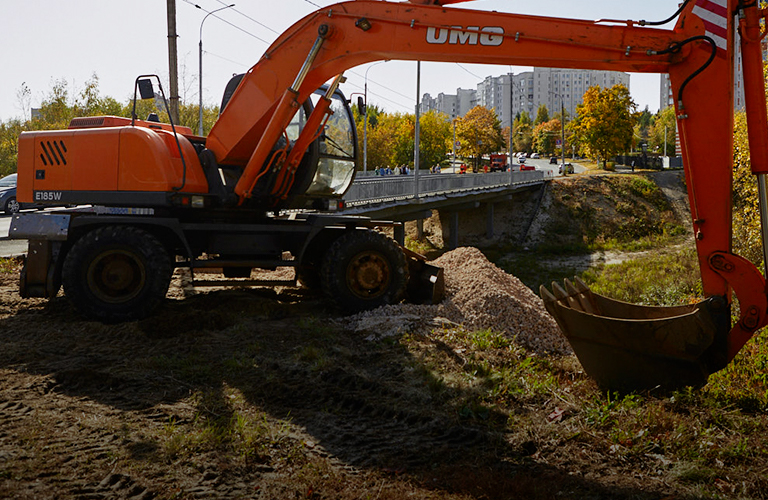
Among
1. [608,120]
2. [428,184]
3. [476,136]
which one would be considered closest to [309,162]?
[428,184]

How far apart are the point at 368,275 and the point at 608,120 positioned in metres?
52.6

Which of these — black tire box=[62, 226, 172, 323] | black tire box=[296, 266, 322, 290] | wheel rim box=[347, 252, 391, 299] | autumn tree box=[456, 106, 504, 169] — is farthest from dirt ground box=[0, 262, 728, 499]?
autumn tree box=[456, 106, 504, 169]

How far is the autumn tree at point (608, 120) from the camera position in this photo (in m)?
56.8

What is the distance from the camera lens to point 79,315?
889 centimetres

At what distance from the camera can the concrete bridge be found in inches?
807

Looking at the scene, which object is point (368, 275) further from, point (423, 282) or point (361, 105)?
point (361, 105)

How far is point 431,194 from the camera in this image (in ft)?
91.0

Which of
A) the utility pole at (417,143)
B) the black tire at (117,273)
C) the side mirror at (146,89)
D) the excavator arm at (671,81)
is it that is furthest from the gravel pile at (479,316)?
the utility pole at (417,143)

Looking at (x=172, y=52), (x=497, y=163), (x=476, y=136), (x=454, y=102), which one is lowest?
(x=172, y=52)

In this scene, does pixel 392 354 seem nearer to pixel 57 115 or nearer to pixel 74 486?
pixel 74 486

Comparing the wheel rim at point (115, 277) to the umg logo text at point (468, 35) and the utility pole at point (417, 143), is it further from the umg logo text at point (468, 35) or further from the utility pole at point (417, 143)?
the utility pole at point (417, 143)

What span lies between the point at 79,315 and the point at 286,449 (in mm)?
5294

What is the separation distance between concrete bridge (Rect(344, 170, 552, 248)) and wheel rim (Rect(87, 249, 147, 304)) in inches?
395

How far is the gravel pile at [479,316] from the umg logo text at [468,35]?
136 inches
